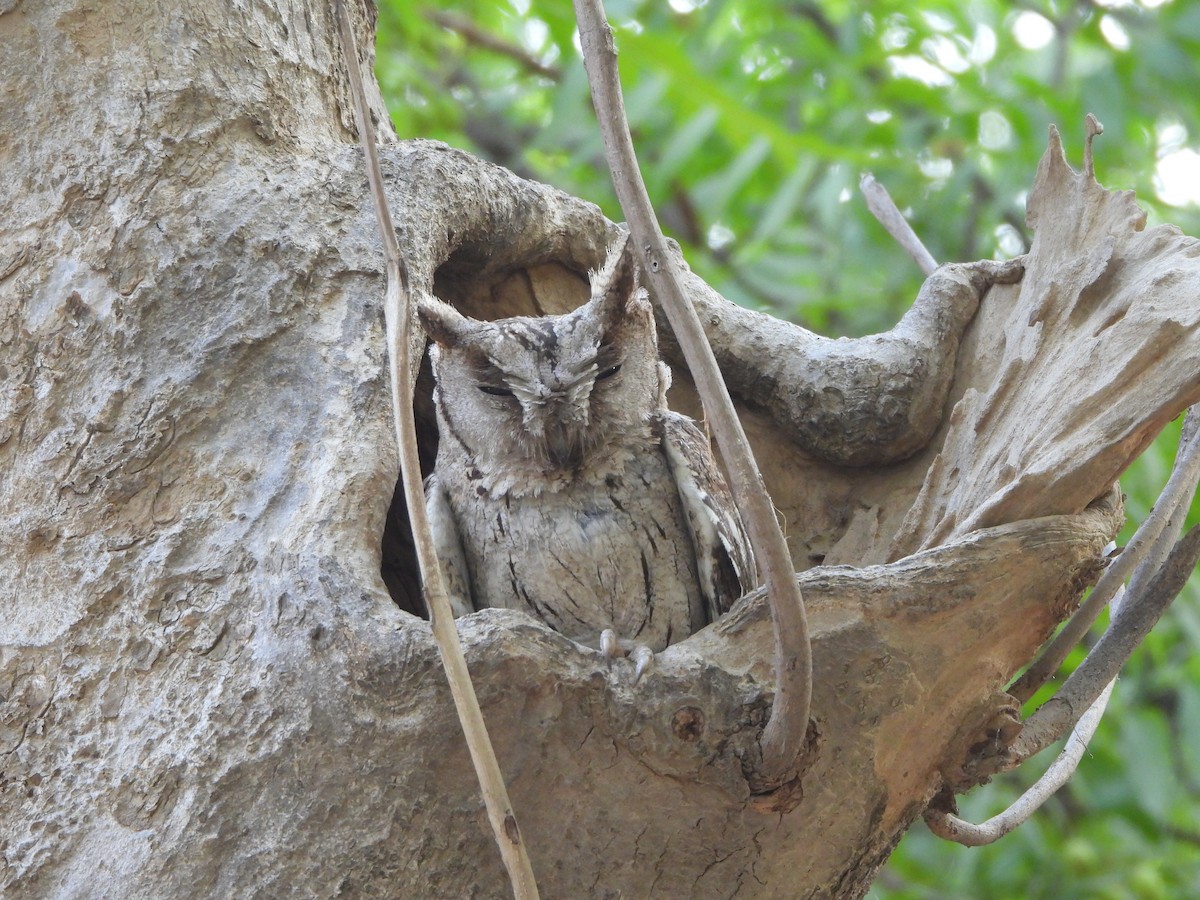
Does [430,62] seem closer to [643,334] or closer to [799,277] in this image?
[799,277]

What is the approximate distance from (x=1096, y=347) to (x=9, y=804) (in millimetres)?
1876

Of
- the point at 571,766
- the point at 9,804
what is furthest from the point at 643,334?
the point at 9,804

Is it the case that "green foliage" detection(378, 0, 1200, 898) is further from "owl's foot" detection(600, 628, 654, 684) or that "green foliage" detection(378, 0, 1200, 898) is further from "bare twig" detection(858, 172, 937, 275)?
"owl's foot" detection(600, 628, 654, 684)

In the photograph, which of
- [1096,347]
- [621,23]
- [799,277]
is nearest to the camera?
[1096,347]

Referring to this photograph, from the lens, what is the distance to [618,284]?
2.26 metres

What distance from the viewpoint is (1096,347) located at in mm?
2092

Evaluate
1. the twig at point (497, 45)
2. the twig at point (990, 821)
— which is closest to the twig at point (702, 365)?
the twig at point (990, 821)

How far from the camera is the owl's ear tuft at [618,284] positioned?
2252mm

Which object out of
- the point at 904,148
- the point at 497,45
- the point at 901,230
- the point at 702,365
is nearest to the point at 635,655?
the point at 702,365

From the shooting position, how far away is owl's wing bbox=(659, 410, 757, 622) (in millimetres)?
2289

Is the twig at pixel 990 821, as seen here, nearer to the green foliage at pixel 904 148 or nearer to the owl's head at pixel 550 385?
the owl's head at pixel 550 385

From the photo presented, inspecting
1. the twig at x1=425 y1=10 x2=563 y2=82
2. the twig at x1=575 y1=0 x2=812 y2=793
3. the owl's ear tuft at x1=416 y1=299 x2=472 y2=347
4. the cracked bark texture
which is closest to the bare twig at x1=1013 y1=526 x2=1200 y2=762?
the cracked bark texture

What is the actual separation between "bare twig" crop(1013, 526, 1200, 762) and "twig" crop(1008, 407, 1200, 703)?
3 centimetres

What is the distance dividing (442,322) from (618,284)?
0.34 metres
